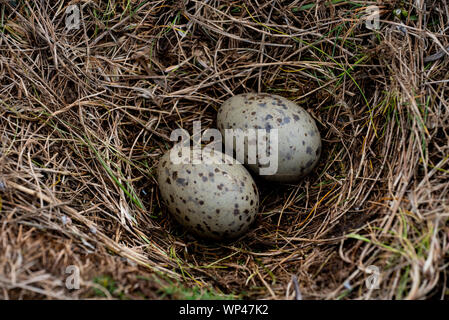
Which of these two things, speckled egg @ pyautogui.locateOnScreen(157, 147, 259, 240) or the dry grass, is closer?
the dry grass

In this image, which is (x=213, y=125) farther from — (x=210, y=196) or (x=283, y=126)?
(x=210, y=196)

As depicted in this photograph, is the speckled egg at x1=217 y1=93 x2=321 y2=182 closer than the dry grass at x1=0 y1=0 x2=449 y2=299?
No

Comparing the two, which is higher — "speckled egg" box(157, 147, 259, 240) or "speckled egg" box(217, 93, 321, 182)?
"speckled egg" box(217, 93, 321, 182)

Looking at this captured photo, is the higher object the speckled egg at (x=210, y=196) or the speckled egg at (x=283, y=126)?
the speckled egg at (x=283, y=126)

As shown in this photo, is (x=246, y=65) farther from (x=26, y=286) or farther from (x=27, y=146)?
(x=26, y=286)

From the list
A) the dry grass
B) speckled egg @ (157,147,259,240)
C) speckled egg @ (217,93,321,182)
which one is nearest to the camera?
the dry grass

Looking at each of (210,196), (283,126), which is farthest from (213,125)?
(210,196)

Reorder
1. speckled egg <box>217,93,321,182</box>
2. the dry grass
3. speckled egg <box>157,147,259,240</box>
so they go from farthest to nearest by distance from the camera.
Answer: speckled egg <box>217,93,321,182</box> < speckled egg <box>157,147,259,240</box> < the dry grass
